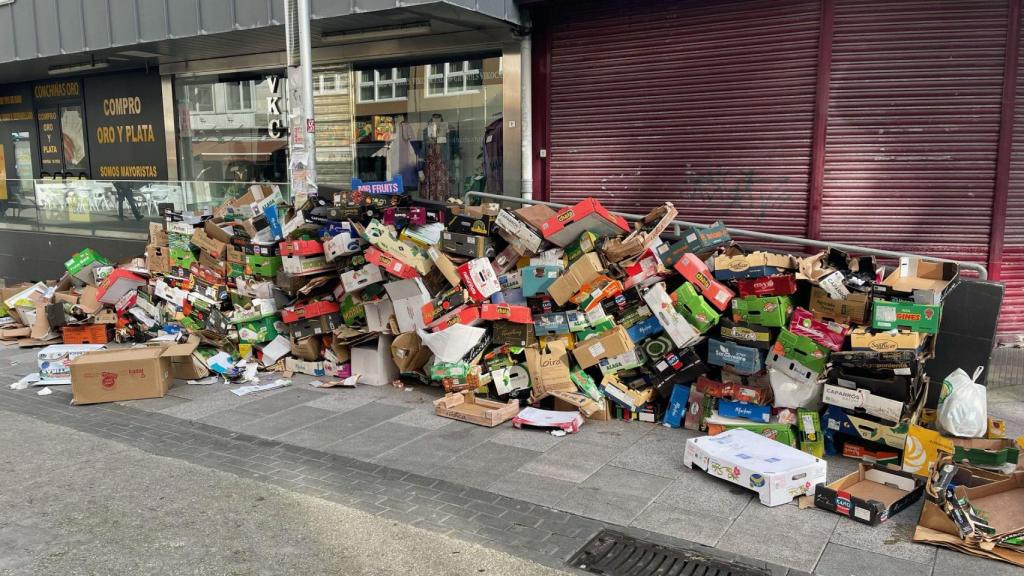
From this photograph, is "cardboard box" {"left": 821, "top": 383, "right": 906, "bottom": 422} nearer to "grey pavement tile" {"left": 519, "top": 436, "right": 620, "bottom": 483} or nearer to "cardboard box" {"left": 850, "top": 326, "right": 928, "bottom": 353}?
"cardboard box" {"left": 850, "top": 326, "right": 928, "bottom": 353}

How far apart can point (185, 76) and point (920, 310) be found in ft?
44.7

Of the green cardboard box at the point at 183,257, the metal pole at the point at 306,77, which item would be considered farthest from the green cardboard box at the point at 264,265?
the green cardboard box at the point at 183,257

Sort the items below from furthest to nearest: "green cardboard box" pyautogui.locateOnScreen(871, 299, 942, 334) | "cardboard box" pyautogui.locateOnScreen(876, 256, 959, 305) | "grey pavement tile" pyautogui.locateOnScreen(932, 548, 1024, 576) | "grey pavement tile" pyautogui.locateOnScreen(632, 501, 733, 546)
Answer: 1. "cardboard box" pyautogui.locateOnScreen(876, 256, 959, 305)
2. "green cardboard box" pyautogui.locateOnScreen(871, 299, 942, 334)
3. "grey pavement tile" pyautogui.locateOnScreen(632, 501, 733, 546)
4. "grey pavement tile" pyautogui.locateOnScreen(932, 548, 1024, 576)

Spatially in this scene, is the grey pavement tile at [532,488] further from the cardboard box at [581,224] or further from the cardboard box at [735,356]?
the cardboard box at [581,224]

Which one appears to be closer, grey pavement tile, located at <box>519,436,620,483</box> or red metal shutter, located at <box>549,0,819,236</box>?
grey pavement tile, located at <box>519,436,620,483</box>

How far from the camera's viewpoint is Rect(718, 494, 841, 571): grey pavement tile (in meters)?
4.18

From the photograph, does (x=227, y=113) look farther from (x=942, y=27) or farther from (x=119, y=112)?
(x=942, y=27)

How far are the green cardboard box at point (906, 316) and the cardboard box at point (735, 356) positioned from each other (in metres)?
0.91

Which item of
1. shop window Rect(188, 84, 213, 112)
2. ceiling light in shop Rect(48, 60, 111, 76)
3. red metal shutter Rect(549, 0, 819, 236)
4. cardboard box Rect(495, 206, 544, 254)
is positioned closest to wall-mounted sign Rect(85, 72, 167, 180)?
ceiling light in shop Rect(48, 60, 111, 76)

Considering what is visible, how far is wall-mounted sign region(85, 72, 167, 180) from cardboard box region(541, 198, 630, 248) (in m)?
11.1

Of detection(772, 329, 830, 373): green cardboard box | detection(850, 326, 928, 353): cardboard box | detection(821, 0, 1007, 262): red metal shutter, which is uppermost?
detection(821, 0, 1007, 262): red metal shutter

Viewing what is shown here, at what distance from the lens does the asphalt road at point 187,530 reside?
13.5ft

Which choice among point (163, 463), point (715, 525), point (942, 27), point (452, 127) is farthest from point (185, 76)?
point (715, 525)

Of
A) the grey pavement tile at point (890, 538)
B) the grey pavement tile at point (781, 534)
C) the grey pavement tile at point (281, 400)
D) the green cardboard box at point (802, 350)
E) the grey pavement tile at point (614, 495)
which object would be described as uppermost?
the green cardboard box at point (802, 350)
